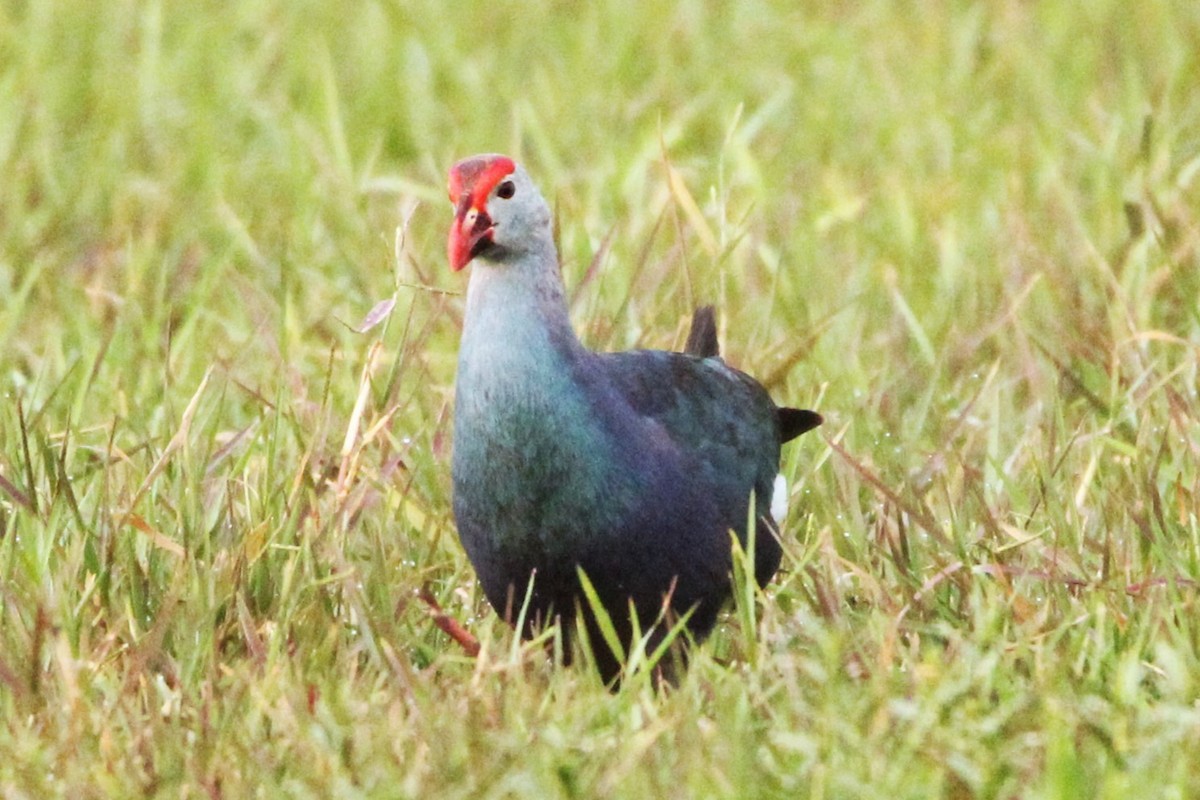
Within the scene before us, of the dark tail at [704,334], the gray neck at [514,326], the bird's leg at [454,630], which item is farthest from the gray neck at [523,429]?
the dark tail at [704,334]

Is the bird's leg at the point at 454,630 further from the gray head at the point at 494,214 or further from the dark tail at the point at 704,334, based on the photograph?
the dark tail at the point at 704,334

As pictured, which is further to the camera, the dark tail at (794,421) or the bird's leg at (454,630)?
the dark tail at (794,421)

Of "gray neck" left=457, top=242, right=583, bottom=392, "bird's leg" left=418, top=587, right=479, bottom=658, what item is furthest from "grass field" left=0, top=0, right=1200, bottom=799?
"gray neck" left=457, top=242, right=583, bottom=392

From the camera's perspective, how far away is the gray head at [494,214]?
3092mm

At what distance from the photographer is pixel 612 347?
417 centimetres

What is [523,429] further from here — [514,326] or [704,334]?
[704,334]

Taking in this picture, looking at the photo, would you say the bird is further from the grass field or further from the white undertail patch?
the white undertail patch

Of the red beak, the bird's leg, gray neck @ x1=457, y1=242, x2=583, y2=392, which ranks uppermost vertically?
the red beak

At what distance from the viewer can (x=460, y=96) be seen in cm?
618

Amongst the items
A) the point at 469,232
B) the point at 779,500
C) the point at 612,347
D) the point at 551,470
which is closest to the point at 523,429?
the point at 551,470

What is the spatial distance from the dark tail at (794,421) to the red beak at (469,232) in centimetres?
75

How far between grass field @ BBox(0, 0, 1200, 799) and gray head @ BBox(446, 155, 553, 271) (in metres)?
0.37

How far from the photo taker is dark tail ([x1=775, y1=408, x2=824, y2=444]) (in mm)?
3695

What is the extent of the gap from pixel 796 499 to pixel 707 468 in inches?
18.7
